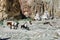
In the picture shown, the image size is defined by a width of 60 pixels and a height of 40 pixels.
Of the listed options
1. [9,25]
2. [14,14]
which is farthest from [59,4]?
[9,25]

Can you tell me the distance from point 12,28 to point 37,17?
176 centimetres

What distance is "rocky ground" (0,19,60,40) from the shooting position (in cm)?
543

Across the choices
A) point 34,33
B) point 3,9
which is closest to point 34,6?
point 3,9

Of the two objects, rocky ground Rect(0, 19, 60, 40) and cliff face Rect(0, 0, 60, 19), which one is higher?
cliff face Rect(0, 0, 60, 19)

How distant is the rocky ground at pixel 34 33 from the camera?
5.43 meters

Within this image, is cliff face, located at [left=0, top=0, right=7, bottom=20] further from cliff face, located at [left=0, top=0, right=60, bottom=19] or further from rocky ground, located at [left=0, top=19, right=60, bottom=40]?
rocky ground, located at [left=0, top=19, right=60, bottom=40]

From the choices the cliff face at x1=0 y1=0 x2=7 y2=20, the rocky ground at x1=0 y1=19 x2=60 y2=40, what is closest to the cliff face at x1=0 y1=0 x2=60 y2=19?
the cliff face at x1=0 y1=0 x2=7 y2=20

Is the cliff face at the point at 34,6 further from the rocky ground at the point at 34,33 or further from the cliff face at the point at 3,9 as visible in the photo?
the rocky ground at the point at 34,33

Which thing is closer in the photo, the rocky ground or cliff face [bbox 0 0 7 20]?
the rocky ground

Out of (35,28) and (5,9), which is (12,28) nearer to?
(35,28)

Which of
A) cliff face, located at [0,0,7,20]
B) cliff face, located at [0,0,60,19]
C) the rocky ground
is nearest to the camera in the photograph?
the rocky ground

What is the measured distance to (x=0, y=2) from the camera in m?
7.54


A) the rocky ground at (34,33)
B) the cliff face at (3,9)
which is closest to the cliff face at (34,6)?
the cliff face at (3,9)

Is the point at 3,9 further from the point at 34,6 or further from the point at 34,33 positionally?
the point at 34,33
